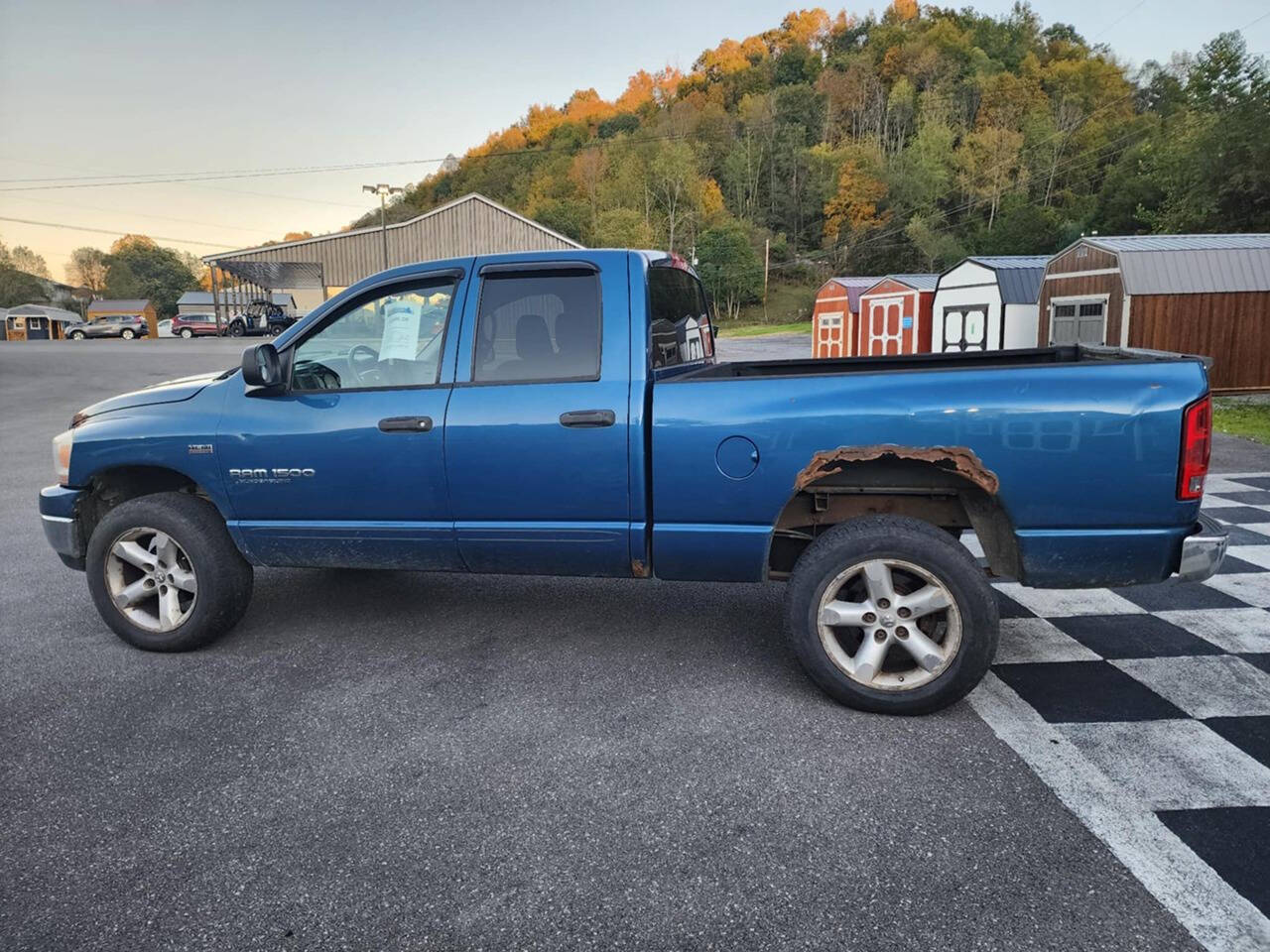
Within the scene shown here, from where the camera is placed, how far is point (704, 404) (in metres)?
3.51

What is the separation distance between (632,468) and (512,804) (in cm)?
146

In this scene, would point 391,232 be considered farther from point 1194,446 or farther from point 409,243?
point 1194,446

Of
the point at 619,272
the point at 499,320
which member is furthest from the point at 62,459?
the point at 619,272

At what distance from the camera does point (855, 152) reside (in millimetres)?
108438

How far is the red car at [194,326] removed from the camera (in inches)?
2057

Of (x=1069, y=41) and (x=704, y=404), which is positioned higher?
(x=1069, y=41)

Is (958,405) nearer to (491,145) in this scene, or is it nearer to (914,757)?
(914,757)

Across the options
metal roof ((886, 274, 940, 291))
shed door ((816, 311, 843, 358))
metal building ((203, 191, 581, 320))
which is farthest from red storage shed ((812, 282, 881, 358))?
metal building ((203, 191, 581, 320))

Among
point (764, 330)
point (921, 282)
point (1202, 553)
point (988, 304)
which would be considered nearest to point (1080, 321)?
point (988, 304)

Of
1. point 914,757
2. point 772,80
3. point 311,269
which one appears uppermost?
point 772,80

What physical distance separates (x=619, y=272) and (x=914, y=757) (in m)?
2.41

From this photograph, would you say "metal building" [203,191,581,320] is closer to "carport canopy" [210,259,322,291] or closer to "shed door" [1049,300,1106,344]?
"carport canopy" [210,259,322,291]

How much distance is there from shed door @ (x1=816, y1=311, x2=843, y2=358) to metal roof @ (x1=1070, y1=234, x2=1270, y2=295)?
14.6 m

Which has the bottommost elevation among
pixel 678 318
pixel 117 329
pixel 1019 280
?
pixel 678 318
